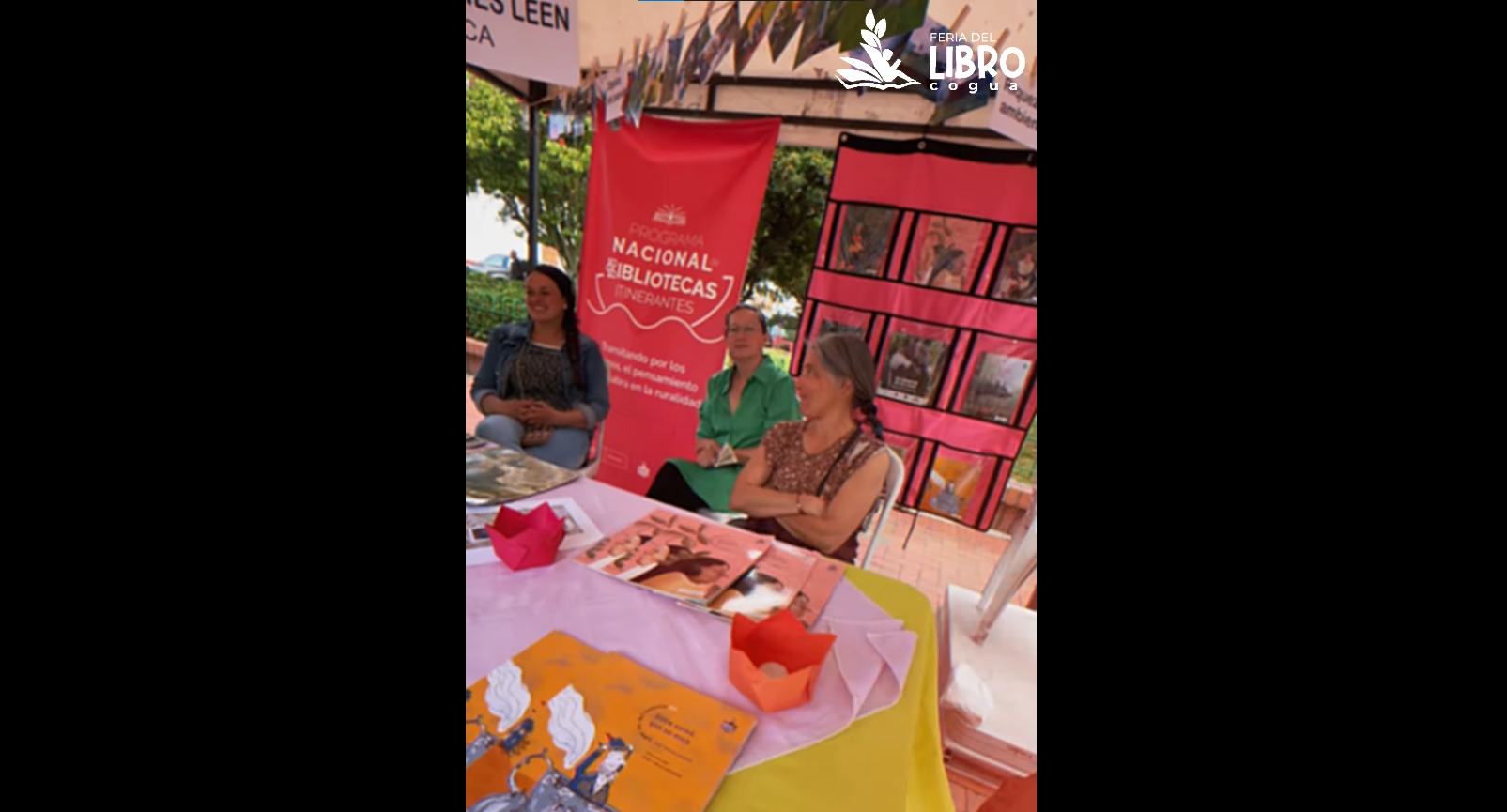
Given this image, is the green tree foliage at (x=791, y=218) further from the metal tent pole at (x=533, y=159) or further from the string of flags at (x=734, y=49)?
the string of flags at (x=734, y=49)

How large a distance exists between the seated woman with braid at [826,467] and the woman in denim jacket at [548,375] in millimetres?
1004

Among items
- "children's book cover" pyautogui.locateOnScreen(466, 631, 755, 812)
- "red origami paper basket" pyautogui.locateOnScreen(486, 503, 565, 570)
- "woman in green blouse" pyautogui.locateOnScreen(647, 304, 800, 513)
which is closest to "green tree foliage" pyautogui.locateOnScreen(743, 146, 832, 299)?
"woman in green blouse" pyautogui.locateOnScreen(647, 304, 800, 513)

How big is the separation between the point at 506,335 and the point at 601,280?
3.50 feet

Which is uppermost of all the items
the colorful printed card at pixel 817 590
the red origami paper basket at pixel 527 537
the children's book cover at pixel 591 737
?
the red origami paper basket at pixel 527 537

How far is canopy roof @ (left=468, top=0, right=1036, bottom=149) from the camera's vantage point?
2225mm

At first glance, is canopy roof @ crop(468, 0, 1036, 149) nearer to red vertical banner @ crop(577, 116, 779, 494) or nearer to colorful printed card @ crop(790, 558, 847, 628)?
red vertical banner @ crop(577, 116, 779, 494)

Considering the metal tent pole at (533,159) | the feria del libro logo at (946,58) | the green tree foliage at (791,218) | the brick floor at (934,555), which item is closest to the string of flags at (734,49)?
the feria del libro logo at (946,58)

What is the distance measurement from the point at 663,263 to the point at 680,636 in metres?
2.77

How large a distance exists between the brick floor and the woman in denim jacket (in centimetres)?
170

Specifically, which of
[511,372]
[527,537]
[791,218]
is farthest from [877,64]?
[791,218]

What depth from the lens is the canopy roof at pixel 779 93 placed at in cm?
222
